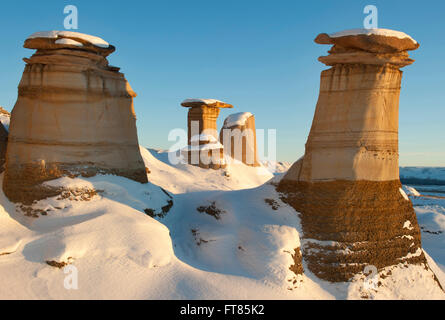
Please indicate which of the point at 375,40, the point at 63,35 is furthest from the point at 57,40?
the point at 375,40

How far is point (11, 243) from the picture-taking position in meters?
6.91

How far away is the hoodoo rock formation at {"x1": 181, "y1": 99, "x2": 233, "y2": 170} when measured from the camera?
21.5 m

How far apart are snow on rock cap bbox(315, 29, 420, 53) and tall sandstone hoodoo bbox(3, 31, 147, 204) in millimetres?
6615

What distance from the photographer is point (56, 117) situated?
881 centimetres

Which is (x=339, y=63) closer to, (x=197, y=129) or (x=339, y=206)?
(x=339, y=206)

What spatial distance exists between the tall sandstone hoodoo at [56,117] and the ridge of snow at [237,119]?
15.0 m

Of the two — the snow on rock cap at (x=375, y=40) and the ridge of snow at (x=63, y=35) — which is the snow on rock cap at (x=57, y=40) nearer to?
the ridge of snow at (x=63, y=35)

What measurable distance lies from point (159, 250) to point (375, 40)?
23.3 feet

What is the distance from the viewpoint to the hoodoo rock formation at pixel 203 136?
70.6 ft

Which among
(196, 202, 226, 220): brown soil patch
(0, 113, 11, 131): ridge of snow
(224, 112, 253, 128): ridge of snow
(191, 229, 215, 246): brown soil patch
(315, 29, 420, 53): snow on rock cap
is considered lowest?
(191, 229, 215, 246): brown soil patch

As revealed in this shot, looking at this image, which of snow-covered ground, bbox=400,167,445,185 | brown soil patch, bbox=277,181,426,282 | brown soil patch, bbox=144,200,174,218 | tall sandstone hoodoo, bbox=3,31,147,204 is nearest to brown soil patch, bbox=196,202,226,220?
brown soil patch, bbox=144,200,174,218

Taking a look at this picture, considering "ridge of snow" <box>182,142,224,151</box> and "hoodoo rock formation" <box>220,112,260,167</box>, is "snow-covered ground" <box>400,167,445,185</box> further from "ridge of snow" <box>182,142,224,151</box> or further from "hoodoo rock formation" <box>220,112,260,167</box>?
"ridge of snow" <box>182,142,224,151</box>

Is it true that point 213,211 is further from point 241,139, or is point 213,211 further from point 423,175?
point 423,175
